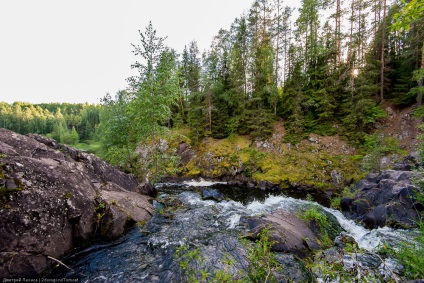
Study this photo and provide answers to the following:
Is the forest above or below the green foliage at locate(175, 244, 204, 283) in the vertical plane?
above

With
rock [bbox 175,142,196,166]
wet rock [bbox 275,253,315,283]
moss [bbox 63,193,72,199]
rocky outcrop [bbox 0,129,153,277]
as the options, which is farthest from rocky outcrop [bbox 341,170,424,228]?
rock [bbox 175,142,196,166]

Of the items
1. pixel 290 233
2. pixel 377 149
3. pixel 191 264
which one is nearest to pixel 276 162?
pixel 377 149

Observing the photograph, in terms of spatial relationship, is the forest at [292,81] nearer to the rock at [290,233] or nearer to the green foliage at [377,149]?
the green foliage at [377,149]

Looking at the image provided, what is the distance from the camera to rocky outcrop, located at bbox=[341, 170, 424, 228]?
888 cm

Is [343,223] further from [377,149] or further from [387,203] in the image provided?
[377,149]

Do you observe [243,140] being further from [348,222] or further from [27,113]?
[27,113]

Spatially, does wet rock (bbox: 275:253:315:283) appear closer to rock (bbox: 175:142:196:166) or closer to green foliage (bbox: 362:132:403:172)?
green foliage (bbox: 362:132:403:172)

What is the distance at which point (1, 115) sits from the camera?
91438mm

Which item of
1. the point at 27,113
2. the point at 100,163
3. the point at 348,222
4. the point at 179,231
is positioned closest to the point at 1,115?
the point at 27,113

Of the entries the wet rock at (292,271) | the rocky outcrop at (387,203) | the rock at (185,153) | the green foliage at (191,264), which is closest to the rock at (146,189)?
the green foliage at (191,264)

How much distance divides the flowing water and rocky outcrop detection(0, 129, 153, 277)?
0.64 meters

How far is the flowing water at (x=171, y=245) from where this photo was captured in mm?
5707

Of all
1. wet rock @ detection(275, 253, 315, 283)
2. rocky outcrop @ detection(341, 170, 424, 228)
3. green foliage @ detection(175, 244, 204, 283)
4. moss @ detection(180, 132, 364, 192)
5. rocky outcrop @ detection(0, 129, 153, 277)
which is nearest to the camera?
green foliage @ detection(175, 244, 204, 283)

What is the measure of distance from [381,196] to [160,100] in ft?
46.6
